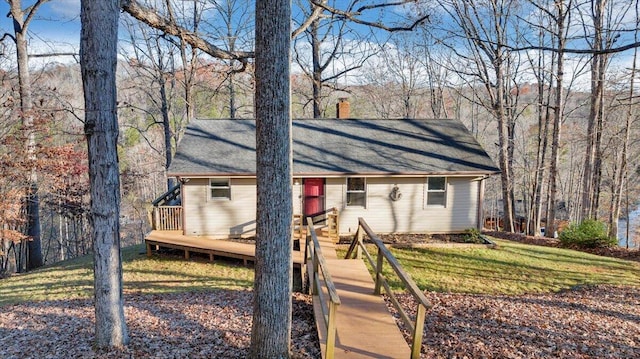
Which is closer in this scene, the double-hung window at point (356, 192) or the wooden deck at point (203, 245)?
the wooden deck at point (203, 245)

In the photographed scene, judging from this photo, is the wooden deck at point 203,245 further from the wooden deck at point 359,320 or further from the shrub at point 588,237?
the shrub at point 588,237

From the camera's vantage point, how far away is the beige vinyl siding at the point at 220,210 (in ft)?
37.7

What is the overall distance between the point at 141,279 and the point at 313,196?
18.8 feet

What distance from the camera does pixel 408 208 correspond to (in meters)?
12.2

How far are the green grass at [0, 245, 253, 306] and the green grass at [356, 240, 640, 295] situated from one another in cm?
427

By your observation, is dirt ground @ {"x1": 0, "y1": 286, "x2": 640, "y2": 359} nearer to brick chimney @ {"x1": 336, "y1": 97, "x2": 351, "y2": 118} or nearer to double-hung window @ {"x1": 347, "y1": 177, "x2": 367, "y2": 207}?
double-hung window @ {"x1": 347, "y1": 177, "x2": 367, "y2": 207}

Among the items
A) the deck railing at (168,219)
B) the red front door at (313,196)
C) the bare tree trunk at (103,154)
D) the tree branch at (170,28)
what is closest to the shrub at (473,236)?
the red front door at (313,196)

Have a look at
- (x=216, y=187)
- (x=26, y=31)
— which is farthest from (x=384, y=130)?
(x=26, y=31)

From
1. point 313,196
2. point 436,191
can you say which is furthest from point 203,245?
point 436,191

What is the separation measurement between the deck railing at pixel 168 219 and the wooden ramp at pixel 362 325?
23.6ft

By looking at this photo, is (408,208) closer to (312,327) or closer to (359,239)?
(359,239)

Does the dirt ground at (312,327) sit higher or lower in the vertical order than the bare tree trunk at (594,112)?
lower

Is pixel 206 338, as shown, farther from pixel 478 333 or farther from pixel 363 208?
pixel 363 208

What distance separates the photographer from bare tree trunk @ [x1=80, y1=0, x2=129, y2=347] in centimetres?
441
